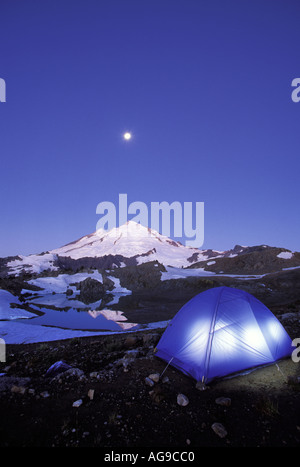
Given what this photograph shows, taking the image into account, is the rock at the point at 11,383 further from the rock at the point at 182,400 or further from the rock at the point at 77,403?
the rock at the point at 182,400

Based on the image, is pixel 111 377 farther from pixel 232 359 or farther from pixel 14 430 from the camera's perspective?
pixel 232 359

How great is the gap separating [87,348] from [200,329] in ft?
21.9

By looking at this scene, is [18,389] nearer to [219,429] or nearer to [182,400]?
[182,400]

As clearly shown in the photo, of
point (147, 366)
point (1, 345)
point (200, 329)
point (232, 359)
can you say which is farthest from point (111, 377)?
point (1, 345)

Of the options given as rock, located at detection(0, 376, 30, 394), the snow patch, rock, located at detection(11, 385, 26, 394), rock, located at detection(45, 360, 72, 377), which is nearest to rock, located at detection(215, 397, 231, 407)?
rock, located at detection(11, 385, 26, 394)

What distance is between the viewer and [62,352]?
9836 mm

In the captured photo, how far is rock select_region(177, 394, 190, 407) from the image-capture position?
4799 mm

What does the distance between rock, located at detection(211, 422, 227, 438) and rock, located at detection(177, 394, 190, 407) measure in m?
0.83

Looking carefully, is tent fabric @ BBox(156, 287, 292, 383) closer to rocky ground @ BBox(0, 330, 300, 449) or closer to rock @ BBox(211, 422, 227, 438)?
rocky ground @ BBox(0, 330, 300, 449)

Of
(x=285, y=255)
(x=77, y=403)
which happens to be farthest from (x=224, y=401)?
(x=285, y=255)

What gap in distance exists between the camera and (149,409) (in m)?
4.71

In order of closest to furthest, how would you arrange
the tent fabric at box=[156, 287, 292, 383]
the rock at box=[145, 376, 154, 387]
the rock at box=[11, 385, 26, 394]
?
the rock at box=[11, 385, 26, 394] < the rock at box=[145, 376, 154, 387] < the tent fabric at box=[156, 287, 292, 383]

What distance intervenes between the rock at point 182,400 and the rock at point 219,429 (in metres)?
A: 0.83

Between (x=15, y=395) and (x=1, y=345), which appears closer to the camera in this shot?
(x=15, y=395)
